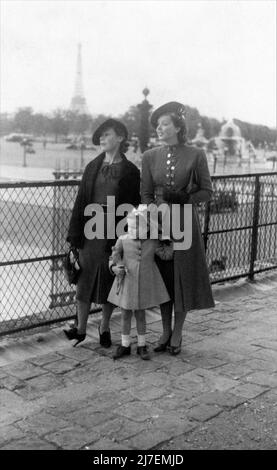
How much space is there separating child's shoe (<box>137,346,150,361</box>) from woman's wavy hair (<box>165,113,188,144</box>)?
1668 millimetres

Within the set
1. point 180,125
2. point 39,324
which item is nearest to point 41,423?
point 39,324

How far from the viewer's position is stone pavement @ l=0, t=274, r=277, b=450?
3.91 meters

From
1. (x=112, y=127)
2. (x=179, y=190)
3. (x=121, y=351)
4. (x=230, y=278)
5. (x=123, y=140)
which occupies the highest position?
(x=112, y=127)

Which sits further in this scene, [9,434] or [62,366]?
[62,366]

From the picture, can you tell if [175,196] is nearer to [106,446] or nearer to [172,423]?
[172,423]

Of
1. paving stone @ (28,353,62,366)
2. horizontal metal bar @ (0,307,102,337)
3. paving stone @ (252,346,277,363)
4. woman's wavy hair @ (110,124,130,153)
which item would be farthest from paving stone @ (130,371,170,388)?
woman's wavy hair @ (110,124,130,153)

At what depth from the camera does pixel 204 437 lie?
3.93m

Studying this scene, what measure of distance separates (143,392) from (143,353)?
733 mm

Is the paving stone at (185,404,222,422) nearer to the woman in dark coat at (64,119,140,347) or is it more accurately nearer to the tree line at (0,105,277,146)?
the woman in dark coat at (64,119,140,347)

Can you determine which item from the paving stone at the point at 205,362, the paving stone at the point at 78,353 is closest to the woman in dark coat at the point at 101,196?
the paving stone at the point at 78,353

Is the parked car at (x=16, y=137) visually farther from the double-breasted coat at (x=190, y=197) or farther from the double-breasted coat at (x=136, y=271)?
the double-breasted coat at (x=136, y=271)

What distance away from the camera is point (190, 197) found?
5.27m

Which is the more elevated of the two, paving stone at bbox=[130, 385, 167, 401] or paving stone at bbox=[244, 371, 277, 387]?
paving stone at bbox=[130, 385, 167, 401]

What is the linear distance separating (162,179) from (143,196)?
0.21 meters
